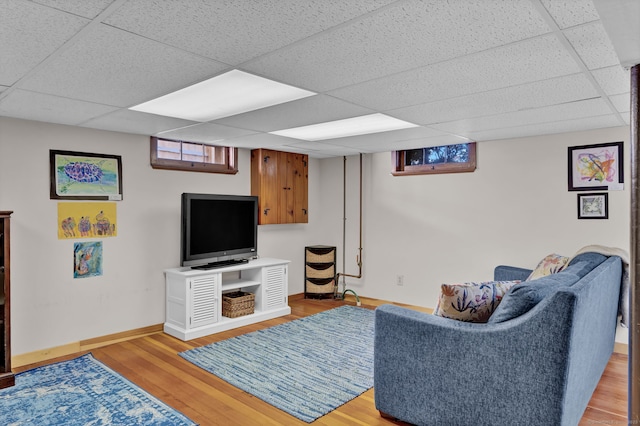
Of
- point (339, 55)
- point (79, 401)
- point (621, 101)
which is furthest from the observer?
point (621, 101)

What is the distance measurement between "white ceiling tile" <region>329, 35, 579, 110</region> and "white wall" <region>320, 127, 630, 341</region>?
6.49ft

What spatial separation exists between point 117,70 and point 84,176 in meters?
1.95

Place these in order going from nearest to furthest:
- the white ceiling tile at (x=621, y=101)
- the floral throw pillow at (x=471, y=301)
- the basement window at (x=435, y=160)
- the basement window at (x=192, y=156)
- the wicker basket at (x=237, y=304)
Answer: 1. the floral throw pillow at (x=471, y=301)
2. the white ceiling tile at (x=621, y=101)
3. the basement window at (x=192, y=156)
4. the wicker basket at (x=237, y=304)
5. the basement window at (x=435, y=160)

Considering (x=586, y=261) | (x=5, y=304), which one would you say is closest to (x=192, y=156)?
(x=5, y=304)

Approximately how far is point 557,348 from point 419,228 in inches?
126

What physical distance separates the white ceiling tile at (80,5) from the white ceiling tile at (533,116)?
9.27 ft

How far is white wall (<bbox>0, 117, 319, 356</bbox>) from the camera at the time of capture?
349 centimetres

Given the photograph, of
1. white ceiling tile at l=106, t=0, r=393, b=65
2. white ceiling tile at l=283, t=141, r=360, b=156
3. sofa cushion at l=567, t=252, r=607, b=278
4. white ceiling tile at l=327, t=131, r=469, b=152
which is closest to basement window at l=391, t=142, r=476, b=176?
white ceiling tile at l=327, t=131, r=469, b=152

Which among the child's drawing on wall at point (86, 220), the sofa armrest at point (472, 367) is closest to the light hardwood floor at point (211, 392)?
the sofa armrest at point (472, 367)

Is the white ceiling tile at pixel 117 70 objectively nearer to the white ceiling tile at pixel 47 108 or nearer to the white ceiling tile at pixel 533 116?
the white ceiling tile at pixel 47 108

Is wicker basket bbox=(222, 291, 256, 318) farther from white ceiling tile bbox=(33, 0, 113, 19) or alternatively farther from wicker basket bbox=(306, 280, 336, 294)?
white ceiling tile bbox=(33, 0, 113, 19)

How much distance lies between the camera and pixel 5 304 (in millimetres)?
3078

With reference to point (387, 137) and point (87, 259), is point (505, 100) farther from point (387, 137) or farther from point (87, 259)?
point (87, 259)

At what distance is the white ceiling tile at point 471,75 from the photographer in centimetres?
203
